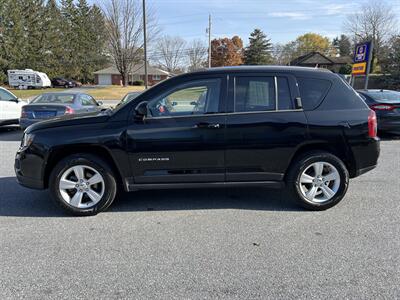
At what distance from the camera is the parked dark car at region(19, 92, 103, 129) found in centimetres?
941

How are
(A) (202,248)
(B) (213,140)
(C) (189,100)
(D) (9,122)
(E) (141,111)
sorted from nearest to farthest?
(A) (202,248), (E) (141,111), (B) (213,140), (C) (189,100), (D) (9,122)

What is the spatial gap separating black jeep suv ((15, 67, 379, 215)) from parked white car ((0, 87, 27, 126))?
7699 millimetres

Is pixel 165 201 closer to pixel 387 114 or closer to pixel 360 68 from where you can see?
pixel 387 114

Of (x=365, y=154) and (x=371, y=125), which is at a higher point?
(x=371, y=125)

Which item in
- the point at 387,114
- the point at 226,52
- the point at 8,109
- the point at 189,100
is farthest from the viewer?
the point at 226,52

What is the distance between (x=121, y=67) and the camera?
4000 centimetres

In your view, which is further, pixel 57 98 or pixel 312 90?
pixel 57 98

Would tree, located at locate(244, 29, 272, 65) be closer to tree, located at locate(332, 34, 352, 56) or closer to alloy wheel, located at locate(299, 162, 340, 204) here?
tree, located at locate(332, 34, 352, 56)

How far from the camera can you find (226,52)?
79.3 metres

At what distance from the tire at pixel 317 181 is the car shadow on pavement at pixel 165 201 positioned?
0.23 metres

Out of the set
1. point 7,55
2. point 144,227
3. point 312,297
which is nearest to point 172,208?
point 144,227

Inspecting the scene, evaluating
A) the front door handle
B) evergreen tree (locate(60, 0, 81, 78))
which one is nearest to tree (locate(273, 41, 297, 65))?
evergreen tree (locate(60, 0, 81, 78))

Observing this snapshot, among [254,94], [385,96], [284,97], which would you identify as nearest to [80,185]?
[254,94]

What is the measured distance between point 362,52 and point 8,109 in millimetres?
17316
